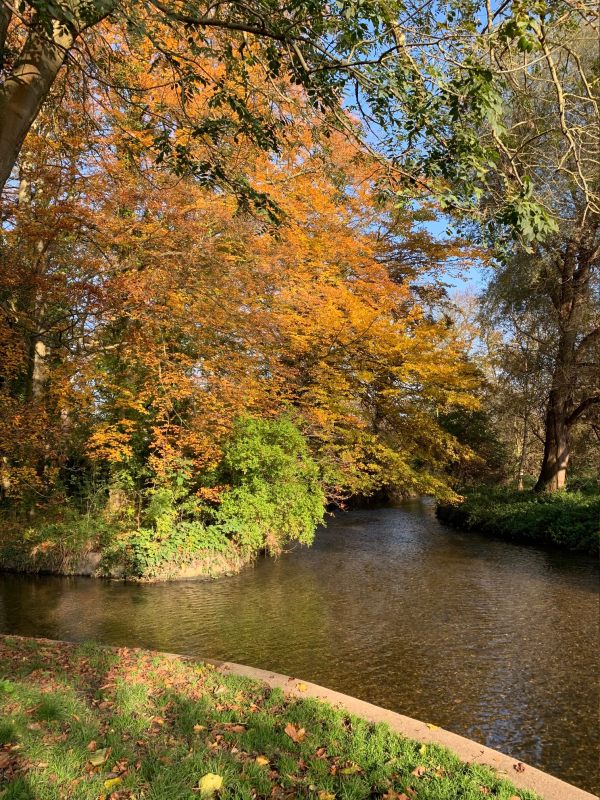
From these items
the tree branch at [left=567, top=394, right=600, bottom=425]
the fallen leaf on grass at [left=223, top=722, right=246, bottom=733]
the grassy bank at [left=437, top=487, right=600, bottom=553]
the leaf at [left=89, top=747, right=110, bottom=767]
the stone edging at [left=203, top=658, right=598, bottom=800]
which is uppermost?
the tree branch at [left=567, top=394, right=600, bottom=425]

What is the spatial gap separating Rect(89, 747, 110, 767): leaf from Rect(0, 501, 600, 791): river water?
3.40 metres

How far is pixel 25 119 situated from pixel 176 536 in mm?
9474

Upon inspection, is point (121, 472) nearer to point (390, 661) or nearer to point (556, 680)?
point (390, 661)

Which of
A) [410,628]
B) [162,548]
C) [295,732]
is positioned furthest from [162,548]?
[295,732]

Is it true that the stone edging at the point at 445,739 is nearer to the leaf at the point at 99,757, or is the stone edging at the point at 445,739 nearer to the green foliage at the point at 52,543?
the leaf at the point at 99,757

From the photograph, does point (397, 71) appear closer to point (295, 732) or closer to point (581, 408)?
point (295, 732)

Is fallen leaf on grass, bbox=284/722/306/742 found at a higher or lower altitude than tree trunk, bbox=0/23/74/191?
lower

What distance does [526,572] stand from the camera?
12086 millimetres

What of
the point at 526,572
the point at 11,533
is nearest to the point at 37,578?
the point at 11,533

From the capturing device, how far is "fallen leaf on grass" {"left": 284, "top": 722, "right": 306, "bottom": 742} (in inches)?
149

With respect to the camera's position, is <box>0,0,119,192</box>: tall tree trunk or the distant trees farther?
the distant trees

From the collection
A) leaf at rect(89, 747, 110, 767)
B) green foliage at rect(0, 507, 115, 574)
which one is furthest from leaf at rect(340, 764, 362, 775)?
green foliage at rect(0, 507, 115, 574)

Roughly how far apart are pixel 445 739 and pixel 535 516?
1319cm

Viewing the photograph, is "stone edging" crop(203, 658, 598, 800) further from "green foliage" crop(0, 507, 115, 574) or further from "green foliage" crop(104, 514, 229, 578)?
"green foliage" crop(0, 507, 115, 574)
